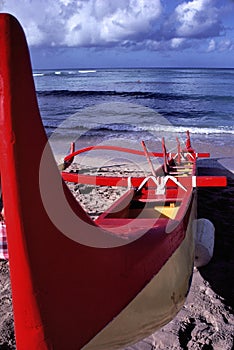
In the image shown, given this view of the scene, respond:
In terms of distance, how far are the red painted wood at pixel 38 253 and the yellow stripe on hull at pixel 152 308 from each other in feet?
0.22

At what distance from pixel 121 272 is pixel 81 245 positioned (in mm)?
296

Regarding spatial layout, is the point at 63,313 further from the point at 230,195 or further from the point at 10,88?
the point at 230,195

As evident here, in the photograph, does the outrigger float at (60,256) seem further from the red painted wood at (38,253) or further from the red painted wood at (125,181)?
the red painted wood at (125,181)

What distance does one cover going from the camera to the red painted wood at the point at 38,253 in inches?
53.1

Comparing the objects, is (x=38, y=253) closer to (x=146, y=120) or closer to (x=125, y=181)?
(x=125, y=181)

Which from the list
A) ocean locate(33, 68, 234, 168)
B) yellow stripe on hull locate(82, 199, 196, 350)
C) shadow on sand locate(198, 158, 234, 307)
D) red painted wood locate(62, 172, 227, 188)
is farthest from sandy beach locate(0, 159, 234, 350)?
ocean locate(33, 68, 234, 168)

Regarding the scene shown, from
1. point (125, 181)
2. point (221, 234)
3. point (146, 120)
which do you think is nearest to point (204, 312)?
point (221, 234)

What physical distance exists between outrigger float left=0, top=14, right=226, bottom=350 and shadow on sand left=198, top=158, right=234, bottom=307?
2.07ft

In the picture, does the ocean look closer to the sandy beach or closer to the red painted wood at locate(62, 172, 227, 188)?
the red painted wood at locate(62, 172, 227, 188)

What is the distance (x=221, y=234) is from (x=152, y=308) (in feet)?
6.09

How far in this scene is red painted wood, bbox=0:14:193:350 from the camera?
4.43 ft

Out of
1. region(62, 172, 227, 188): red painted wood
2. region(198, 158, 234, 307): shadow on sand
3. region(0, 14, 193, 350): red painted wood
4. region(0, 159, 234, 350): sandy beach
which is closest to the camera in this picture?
region(0, 14, 193, 350): red painted wood

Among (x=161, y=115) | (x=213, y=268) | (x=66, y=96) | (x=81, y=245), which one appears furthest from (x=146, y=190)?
(x=66, y=96)

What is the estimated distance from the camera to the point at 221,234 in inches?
148
